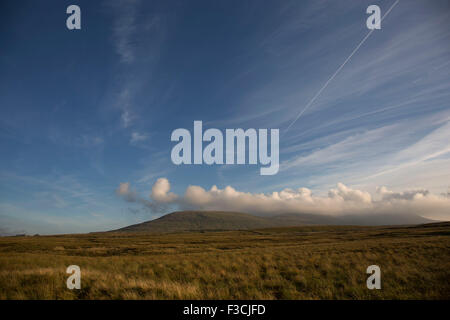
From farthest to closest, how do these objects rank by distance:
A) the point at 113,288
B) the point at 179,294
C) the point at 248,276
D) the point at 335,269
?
the point at 335,269 < the point at 248,276 < the point at 113,288 < the point at 179,294

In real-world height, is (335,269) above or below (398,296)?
below

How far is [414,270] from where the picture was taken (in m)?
10.8

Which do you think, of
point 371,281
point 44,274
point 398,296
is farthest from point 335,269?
point 44,274
